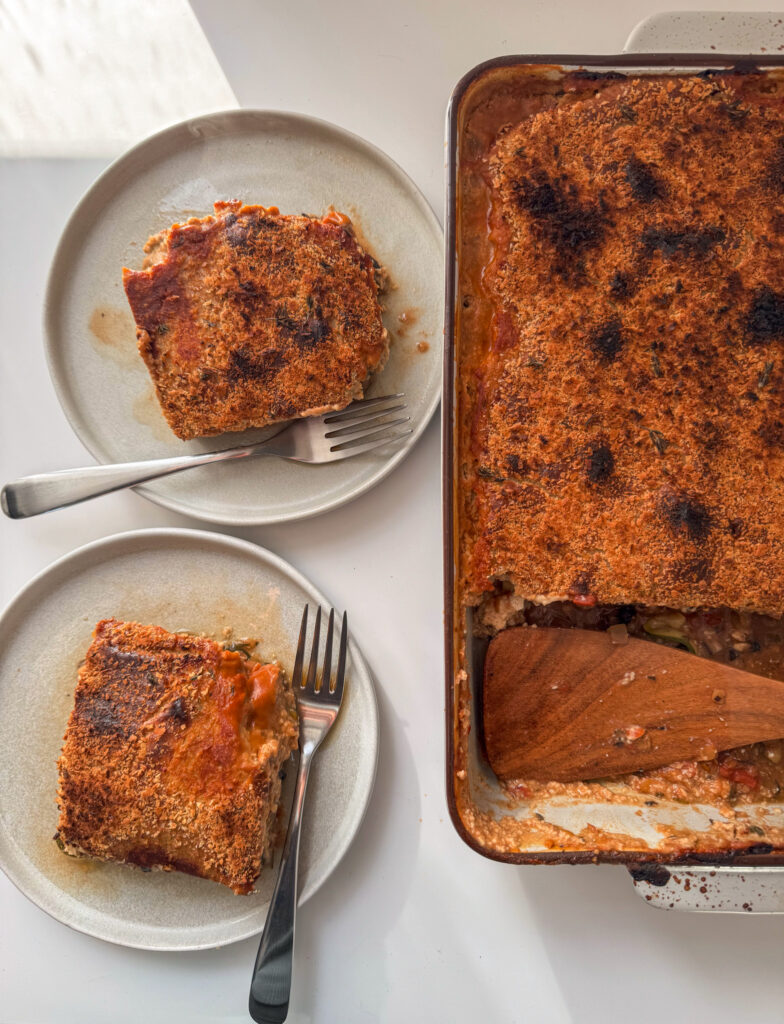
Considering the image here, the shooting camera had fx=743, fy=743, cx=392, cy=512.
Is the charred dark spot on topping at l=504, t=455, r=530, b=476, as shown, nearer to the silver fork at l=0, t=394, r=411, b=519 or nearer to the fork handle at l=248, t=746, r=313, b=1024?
the silver fork at l=0, t=394, r=411, b=519

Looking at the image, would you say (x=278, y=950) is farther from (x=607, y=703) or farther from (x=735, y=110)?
(x=735, y=110)

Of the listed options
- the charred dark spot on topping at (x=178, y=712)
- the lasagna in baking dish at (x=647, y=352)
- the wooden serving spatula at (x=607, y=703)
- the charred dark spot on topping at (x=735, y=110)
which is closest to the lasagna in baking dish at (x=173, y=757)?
the charred dark spot on topping at (x=178, y=712)

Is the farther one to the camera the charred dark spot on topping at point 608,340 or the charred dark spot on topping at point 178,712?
the charred dark spot on topping at point 178,712

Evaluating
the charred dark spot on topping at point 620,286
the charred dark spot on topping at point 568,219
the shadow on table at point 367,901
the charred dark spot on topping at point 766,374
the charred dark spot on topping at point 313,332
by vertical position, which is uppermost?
the charred dark spot on topping at point 568,219

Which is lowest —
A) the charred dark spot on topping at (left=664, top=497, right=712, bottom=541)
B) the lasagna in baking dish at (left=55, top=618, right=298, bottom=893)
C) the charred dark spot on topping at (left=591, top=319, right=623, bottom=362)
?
the lasagna in baking dish at (left=55, top=618, right=298, bottom=893)

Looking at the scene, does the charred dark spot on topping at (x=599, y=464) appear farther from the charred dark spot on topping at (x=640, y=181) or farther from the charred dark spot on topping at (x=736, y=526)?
the charred dark spot on topping at (x=640, y=181)

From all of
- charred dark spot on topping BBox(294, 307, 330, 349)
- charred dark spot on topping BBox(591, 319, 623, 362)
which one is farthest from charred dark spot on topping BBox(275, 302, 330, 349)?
charred dark spot on topping BBox(591, 319, 623, 362)

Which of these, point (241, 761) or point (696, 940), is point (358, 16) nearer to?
point (241, 761)
